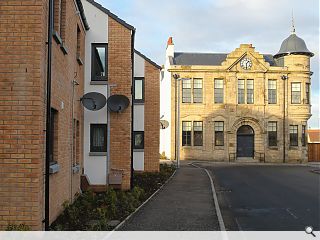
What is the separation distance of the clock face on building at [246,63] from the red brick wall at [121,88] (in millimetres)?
27601

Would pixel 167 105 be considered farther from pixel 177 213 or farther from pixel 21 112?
pixel 21 112

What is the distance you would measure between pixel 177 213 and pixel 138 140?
1197 centimetres

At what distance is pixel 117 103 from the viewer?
1509 cm

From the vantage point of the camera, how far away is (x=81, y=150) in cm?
1478

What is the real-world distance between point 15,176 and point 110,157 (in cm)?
848

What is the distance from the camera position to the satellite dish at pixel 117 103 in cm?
1500

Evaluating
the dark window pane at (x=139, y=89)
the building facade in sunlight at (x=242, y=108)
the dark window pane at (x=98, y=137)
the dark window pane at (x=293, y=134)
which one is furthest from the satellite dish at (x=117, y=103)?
the dark window pane at (x=293, y=134)

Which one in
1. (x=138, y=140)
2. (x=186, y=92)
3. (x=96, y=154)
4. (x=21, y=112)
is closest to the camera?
(x=21, y=112)

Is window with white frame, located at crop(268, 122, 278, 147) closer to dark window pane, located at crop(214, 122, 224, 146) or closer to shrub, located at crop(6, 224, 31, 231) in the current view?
dark window pane, located at crop(214, 122, 224, 146)

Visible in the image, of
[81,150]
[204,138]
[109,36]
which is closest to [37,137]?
[81,150]

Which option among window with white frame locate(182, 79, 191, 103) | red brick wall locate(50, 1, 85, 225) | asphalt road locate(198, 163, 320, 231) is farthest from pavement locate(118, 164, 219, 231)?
window with white frame locate(182, 79, 191, 103)

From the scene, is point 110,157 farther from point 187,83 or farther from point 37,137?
point 187,83

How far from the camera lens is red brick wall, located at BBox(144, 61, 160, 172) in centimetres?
2294

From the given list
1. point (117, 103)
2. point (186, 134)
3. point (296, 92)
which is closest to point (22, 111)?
point (117, 103)
